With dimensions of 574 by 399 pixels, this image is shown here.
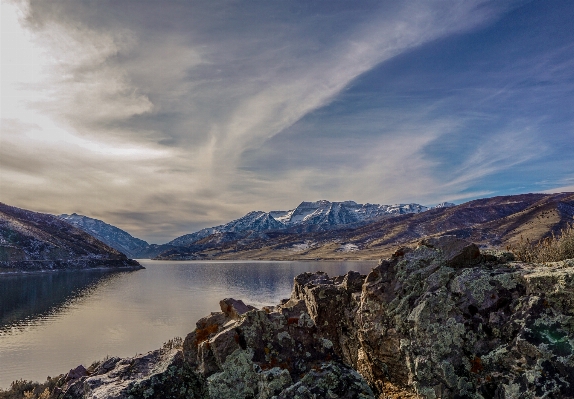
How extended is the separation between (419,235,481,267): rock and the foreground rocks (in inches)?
1.3

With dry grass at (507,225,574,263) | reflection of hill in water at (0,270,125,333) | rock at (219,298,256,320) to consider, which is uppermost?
dry grass at (507,225,574,263)

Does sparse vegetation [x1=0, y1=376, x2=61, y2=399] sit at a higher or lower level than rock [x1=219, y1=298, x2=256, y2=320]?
lower

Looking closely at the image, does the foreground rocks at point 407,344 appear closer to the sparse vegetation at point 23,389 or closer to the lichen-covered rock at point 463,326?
the lichen-covered rock at point 463,326

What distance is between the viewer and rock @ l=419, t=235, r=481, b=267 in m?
10.6

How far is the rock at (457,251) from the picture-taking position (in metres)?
10.6

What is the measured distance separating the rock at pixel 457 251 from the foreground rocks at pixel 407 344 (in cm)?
3

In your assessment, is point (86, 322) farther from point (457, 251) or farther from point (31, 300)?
point (457, 251)

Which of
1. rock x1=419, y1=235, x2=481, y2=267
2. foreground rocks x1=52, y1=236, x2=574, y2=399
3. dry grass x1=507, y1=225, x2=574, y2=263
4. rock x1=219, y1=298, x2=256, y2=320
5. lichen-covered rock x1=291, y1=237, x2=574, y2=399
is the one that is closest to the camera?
lichen-covered rock x1=291, y1=237, x2=574, y2=399

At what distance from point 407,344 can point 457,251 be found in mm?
3459

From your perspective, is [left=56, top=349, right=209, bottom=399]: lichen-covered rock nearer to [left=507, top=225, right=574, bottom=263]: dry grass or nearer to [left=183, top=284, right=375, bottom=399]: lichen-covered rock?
[left=183, top=284, right=375, bottom=399]: lichen-covered rock

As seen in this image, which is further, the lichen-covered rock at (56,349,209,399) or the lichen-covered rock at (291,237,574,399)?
the lichen-covered rock at (56,349,209,399)

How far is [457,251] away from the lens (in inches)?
425

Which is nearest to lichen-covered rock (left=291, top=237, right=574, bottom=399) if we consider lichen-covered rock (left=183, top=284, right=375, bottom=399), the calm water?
lichen-covered rock (left=183, top=284, right=375, bottom=399)

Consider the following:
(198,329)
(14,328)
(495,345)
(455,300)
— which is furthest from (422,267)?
(14,328)
